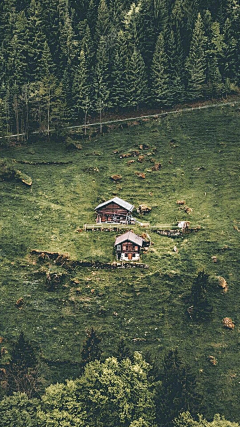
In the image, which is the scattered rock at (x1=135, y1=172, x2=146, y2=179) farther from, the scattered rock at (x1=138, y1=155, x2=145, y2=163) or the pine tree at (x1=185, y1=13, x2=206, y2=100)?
the pine tree at (x1=185, y1=13, x2=206, y2=100)

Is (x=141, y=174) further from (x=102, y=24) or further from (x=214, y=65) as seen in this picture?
(x=102, y=24)

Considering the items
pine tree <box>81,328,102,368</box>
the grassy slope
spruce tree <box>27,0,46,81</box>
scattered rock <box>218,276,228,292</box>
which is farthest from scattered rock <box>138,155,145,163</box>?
pine tree <box>81,328,102,368</box>

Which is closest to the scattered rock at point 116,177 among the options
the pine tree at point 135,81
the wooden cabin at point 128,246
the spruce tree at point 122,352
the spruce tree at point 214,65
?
the wooden cabin at point 128,246

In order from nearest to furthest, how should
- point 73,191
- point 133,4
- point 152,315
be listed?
point 152,315
point 73,191
point 133,4

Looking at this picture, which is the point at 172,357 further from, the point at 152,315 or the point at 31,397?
the point at 31,397

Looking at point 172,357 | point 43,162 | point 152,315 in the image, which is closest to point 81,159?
point 43,162

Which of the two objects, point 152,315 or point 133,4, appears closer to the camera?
point 152,315
